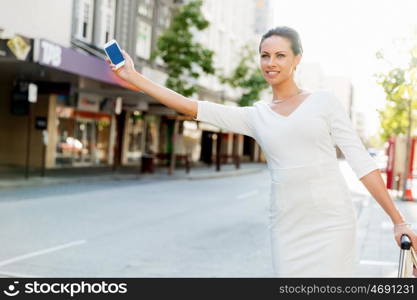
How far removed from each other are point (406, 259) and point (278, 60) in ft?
3.13

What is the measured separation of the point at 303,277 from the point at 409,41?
51.7 ft

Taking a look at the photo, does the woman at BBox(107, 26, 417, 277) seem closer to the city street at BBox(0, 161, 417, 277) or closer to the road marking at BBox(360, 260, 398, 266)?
the city street at BBox(0, 161, 417, 277)

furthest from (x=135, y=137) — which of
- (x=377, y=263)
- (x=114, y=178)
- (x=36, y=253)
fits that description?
(x=377, y=263)

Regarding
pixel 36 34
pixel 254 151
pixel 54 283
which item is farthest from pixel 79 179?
pixel 254 151

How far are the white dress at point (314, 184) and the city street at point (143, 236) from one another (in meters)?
4.62

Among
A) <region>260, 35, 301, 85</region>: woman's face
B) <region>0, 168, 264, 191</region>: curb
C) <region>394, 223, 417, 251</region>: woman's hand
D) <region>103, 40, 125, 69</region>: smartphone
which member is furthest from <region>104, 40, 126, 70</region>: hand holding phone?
<region>0, 168, 264, 191</region>: curb

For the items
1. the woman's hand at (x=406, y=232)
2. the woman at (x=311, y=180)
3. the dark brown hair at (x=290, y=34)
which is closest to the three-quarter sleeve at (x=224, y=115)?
the woman at (x=311, y=180)

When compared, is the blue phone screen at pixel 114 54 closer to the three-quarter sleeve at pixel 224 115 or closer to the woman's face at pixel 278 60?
the three-quarter sleeve at pixel 224 115

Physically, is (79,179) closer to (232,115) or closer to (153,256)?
(153,256)

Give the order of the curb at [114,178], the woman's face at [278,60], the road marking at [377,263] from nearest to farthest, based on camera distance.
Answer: the woman's face at [278,60] → the road marking at [377,263] → the curb at [114,178]

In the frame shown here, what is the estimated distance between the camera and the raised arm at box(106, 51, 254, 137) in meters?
2.77

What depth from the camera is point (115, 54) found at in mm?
2721

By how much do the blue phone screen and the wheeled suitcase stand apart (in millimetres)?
1355

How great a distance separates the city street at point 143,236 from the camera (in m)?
7.48
